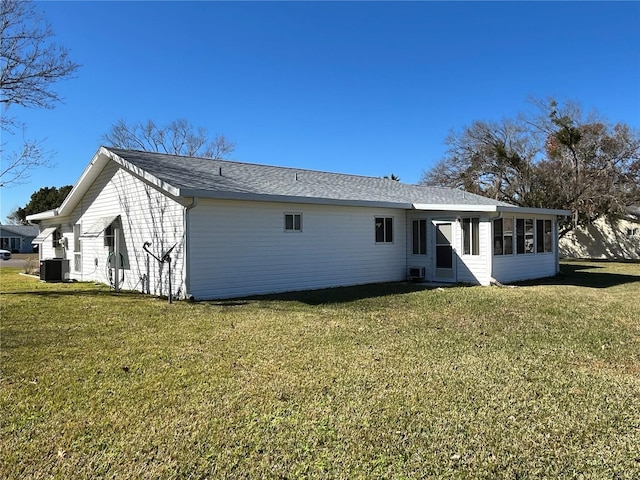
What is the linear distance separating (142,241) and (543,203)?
1015 inches

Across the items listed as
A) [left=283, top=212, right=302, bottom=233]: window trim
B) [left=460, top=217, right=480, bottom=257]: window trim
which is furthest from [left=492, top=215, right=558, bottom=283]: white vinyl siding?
[left=283, top=212, right=302, bottom=233]: window trim

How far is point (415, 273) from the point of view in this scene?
1501cm

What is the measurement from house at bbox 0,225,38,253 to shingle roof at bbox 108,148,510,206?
50041 millimetres

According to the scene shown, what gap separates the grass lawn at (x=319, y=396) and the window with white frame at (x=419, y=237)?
666 cm

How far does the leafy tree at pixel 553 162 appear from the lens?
91.2ft

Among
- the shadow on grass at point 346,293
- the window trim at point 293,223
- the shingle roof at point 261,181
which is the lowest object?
the shadow on grass at point 346,293

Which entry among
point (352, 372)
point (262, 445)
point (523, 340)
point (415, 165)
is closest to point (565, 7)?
point (523, 340)

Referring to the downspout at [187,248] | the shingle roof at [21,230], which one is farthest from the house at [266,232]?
the shingle roof at [21,230]

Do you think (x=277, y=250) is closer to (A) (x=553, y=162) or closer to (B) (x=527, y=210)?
(B) (x=527, y=210)

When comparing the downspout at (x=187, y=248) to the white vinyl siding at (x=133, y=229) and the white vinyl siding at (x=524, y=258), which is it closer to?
the white vinyl siding at (x=133, y=229)

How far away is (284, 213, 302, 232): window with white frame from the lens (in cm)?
1225

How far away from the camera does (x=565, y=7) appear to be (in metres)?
12.7

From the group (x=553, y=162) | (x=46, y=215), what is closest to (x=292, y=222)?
(x=46, y=215)

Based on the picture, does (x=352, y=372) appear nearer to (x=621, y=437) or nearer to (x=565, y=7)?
(x=621, y=437)
